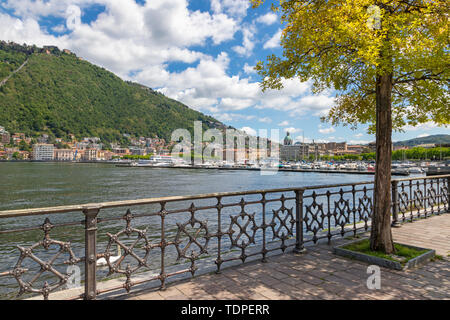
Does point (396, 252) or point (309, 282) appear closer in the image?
point (309, 282)

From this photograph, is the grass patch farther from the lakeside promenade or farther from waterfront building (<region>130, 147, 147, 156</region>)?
waterfront building (<region>130, 147, 147, 156</region>)

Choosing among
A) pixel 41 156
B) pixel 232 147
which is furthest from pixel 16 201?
pixel 41 156

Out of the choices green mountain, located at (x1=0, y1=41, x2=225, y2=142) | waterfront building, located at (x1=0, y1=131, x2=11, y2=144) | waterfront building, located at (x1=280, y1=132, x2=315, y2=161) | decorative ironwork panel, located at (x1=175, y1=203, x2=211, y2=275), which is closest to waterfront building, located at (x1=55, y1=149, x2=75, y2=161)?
green mountain, located at (x1=0, y1=41, x2=225, y2=142)

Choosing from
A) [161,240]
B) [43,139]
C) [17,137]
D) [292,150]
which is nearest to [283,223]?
[161,240]

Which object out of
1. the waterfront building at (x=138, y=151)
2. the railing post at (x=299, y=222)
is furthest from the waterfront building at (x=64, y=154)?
the railing post at (x=299, y=222)

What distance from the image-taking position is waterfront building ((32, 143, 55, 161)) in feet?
520

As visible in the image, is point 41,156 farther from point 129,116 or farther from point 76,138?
point 129,116

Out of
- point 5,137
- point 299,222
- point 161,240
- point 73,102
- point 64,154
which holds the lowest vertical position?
point 299,222

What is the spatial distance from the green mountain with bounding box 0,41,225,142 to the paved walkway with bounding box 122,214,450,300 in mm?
157388

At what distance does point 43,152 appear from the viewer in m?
163

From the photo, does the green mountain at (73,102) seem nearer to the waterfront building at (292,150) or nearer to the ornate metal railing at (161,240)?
the waterfront building at (292,150)

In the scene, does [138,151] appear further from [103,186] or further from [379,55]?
[379,55]

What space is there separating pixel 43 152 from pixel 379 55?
19140 cm
